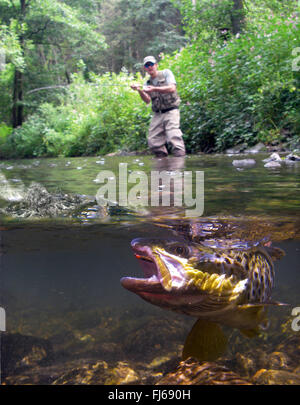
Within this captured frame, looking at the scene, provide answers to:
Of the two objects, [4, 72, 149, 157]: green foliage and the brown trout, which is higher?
[4, 72, 149, 157]: green foliage

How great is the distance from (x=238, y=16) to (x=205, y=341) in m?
15.9

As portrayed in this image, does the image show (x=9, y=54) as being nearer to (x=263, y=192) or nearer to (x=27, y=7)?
(x=27, y=7)

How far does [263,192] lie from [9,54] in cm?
2080

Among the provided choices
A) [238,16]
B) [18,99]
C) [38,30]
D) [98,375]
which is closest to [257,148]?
[238,16]

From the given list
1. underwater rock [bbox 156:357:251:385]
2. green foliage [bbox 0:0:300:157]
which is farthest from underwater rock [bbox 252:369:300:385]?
green foliage [bbox 0:0:300:157]

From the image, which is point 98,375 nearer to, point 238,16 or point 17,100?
point 238,16

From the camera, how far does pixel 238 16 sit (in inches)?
Answer: 613

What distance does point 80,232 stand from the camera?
499cm

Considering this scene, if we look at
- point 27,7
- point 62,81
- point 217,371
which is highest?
point 27,7

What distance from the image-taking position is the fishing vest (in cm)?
1038

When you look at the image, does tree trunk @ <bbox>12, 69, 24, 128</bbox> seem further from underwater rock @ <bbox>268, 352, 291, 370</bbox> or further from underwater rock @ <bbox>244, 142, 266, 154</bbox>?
underwater rock @ <bbox>268, 352, 291, 370</bbox>

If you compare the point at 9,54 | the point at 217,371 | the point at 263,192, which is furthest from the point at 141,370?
the point at 9,54

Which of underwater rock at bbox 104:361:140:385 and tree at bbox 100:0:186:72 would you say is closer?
underwater rock at bbox 104:361:140:385

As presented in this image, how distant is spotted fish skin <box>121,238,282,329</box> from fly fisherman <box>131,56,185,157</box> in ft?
24.3
